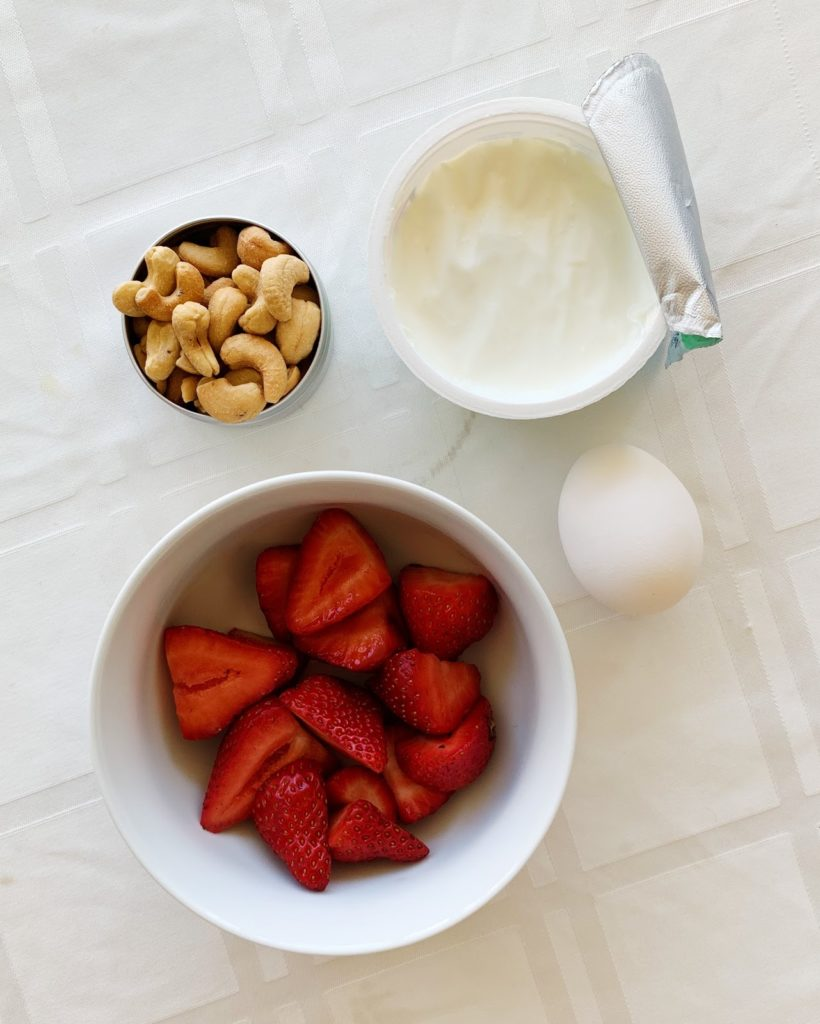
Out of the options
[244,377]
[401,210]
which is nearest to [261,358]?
[244,377]

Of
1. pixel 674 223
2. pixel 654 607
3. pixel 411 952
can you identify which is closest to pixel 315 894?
pixel 411 952

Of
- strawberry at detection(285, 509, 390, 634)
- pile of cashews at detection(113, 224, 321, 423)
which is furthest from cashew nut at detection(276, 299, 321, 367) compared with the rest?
strawberry at detection(285, 509, 390, 634)

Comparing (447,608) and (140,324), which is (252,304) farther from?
(447,608)

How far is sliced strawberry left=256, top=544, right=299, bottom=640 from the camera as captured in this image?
621 millimetres

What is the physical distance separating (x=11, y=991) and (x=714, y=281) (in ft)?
2.34

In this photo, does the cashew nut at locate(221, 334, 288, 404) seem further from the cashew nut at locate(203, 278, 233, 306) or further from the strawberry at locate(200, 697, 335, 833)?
the strawberry at locate(200, 697, 335, 833)

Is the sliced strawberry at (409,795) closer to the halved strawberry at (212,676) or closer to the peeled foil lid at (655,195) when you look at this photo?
the halved strawberry at (212,676)

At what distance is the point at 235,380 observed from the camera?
615mm

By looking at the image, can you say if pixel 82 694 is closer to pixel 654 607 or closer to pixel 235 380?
pixel 235 380

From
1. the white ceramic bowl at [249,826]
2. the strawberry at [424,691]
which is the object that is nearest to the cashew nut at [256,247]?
the white ceramic bowl at [249,826]

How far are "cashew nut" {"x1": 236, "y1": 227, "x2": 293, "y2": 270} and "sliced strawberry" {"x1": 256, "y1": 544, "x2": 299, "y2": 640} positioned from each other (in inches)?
7.2

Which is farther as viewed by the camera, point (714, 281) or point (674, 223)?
point (714, 281)

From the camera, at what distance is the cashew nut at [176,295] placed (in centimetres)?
60

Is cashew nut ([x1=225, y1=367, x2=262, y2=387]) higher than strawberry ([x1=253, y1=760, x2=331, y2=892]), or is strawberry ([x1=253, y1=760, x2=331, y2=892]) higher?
cashew nut ([x1=225, y1=367, x2=262, y2=387])
